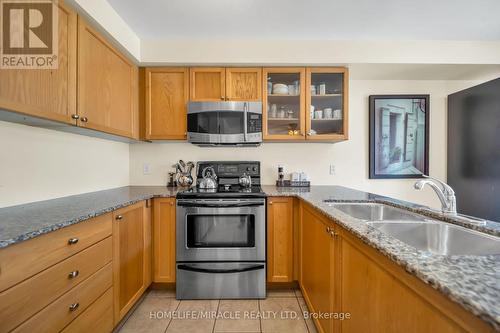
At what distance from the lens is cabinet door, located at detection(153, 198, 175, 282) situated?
79.2 inches

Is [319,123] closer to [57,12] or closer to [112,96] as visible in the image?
[112,96]

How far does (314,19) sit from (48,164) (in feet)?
7.74

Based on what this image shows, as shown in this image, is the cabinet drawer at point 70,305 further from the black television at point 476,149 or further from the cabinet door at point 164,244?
the black television at point 476,149

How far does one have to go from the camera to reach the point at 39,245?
0.92 metres

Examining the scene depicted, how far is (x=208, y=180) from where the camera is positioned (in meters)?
2.31

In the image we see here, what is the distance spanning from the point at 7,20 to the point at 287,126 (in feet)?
6.80

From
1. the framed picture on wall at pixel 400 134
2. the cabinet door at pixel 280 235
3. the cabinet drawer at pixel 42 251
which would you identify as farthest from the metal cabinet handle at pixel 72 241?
the framed picture on wall at pixel 400 134

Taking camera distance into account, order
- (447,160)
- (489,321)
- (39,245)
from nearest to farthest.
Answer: (489,321) → (39,245) → (447,160)

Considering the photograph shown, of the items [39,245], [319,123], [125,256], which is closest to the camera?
[39,245]

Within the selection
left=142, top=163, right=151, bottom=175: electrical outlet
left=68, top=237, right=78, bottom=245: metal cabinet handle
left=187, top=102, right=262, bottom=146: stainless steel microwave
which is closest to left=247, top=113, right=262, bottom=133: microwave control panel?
left=187, top=102, right=262, bottom=146: stainless steel microwave

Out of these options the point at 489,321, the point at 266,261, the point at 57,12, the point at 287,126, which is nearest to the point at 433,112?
the point at 287,126

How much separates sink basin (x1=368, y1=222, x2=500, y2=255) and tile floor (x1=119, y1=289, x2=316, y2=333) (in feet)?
3.06

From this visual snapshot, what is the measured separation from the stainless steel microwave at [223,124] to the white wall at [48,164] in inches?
33.9

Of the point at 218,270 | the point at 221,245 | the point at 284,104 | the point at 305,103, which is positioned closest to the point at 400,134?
the point at 305,103
